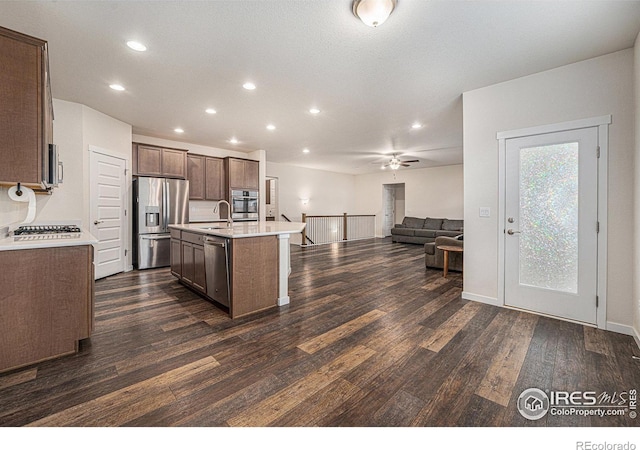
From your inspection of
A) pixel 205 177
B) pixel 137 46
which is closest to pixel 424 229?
pixel 205 177

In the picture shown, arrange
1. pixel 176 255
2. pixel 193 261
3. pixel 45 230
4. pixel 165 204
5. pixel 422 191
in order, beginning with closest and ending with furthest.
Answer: pixel 45 230 < pixel 193 261 < pixel 176 255 < pixel 165 204 < pixel 422 191

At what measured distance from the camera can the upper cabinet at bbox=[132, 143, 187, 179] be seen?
5207 millimetres

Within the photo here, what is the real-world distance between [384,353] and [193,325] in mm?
1856

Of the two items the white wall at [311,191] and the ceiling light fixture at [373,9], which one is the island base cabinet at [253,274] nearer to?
the ceiling light fixture at [373,9]

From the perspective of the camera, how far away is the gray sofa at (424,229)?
344 inches

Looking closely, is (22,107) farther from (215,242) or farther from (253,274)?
(253,274)

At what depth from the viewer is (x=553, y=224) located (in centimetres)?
293

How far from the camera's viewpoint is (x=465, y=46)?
2523mm

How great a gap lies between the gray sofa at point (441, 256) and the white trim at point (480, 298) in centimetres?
149

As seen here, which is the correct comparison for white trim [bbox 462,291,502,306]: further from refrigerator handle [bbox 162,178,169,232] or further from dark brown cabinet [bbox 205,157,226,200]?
dark brown cabinet [bbox 205,157,226,200]

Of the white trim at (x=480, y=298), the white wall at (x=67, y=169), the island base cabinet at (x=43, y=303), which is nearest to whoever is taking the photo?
the island base cabinet at (x=43, y=303)

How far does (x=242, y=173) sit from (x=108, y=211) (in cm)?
288

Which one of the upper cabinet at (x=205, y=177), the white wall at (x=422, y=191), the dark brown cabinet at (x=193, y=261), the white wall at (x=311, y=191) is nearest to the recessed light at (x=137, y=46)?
the dark brown cabinet at (x=193, y=261)
